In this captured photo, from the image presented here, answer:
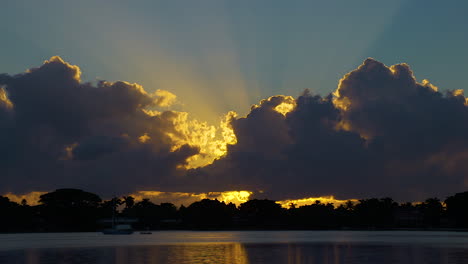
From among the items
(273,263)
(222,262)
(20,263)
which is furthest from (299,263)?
(20,263)

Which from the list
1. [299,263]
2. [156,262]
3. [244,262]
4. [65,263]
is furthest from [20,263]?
[299,263]

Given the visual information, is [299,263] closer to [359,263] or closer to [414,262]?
[359,263]

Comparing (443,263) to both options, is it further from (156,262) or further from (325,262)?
(156,262)

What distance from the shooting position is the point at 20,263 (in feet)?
234

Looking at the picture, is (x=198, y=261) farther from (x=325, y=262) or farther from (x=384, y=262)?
(x=384, y=262)

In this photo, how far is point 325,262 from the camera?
235 ft

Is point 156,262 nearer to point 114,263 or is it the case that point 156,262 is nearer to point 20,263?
point 114,263

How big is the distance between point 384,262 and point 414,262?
3.61 meters

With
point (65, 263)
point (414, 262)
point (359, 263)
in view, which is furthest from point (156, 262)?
point (414, 262)

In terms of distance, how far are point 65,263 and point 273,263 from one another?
2349cm

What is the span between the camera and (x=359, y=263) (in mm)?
68375

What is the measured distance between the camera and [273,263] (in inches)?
2744

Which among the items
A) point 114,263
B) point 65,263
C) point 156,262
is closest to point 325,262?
point 156,262

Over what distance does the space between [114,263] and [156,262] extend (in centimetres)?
483
